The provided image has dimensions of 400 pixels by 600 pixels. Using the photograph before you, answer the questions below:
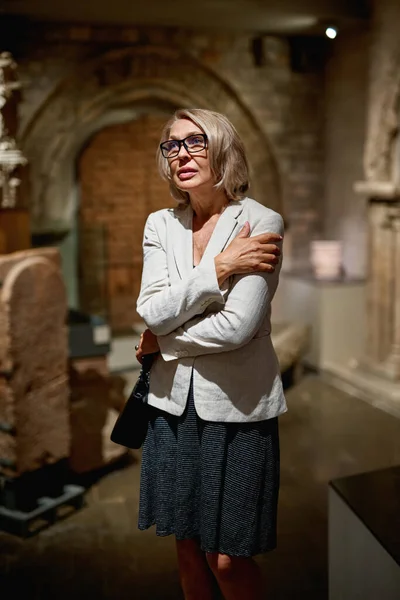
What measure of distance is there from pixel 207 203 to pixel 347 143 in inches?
181

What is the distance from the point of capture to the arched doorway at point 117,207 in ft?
26.5

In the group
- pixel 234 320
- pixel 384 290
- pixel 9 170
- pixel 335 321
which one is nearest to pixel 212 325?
pixel 234 320

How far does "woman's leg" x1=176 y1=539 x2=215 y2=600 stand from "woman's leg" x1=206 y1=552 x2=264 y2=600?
0.06 meters

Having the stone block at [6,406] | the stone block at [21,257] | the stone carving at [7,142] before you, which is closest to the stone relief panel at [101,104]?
the stone carving at [7,142]

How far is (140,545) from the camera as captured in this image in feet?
10.4

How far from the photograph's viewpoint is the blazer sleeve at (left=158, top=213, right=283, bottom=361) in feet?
6.00

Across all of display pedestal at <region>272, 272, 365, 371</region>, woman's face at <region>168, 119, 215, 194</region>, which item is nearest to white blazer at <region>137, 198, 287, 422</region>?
woman's face at <region>168, 119, 215, 194</region>

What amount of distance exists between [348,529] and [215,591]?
2.47 feet

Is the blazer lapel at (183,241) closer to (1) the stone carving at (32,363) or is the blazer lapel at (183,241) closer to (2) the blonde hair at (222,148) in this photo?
(2) the blonde hair at (222,148)

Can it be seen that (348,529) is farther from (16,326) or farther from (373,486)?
(16,326)

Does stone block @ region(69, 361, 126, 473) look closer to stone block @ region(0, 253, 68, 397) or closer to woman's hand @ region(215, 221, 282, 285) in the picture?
stone block @ region(0, 253, 68, 397)

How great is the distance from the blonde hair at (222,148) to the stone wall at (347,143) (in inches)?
171

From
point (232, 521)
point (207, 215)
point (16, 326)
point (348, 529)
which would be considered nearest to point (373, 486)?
point (348, 529)

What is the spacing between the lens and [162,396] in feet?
6.46
